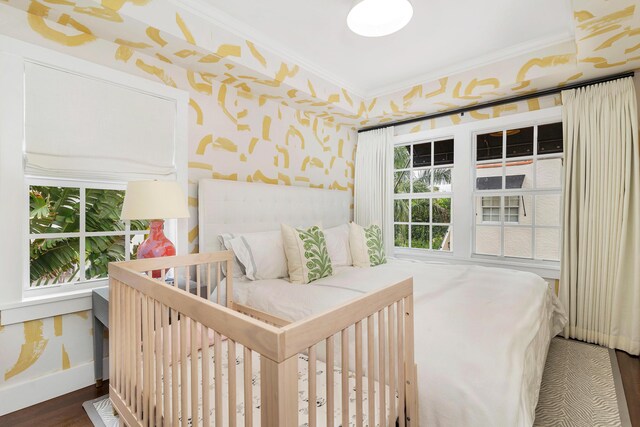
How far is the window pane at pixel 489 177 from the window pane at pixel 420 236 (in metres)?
0.76

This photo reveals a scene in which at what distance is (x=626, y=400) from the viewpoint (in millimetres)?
1851

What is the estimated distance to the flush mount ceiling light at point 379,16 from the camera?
192cm

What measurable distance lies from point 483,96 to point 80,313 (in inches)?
144

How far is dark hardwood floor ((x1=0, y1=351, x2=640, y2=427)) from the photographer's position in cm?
168

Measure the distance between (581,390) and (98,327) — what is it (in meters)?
3.01

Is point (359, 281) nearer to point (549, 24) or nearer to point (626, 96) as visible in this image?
point (549, 24)

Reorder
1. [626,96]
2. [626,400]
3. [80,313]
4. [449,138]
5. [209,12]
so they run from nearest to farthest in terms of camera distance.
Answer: [626,400] < [80,313] < [209,12] < [626,96] < [449,138]

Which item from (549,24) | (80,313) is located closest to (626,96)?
(549,24)

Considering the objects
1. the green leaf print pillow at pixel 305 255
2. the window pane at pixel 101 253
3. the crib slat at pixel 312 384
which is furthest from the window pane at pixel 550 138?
the window pane at pixel 101 253

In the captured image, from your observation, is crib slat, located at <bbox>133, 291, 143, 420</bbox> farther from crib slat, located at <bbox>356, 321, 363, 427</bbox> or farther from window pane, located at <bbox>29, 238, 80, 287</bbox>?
window pane, located at <bbox>29, 238, 80, 287</bbox>

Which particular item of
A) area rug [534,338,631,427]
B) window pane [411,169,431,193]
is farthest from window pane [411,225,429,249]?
area rug [534,338,631,427]

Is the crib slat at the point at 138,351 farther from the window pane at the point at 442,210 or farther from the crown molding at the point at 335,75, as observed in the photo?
the window pane at the point at 442,210

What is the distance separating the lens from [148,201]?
1.86 meters

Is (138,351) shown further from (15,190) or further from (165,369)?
(15,190)
